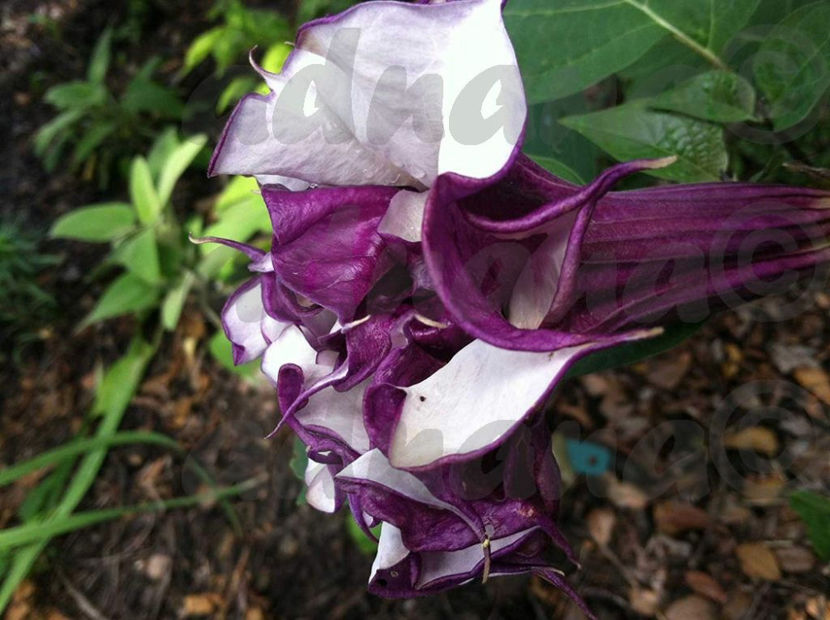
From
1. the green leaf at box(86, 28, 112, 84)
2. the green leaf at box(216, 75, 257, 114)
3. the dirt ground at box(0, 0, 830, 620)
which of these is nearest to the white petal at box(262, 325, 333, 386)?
the dirt ground at box(0, 0, 830, 620)

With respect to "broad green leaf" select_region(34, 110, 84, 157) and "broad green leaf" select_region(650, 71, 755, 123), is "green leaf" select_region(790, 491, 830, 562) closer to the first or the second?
"broad green leaf" select_region(650, 71, 755, 123)

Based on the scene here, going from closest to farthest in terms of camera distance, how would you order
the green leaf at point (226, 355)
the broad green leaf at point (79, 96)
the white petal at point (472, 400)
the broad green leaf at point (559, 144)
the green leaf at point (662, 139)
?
the white petal at point (472, 400), the green leaf at point (662, 139), the broad green leaf at point (559, 144), the green leaf at point (226, 355), the broad green leaf at point (79, 96)

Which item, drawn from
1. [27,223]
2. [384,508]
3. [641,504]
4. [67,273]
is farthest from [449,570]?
[27,223]

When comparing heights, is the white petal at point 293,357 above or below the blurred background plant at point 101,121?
above

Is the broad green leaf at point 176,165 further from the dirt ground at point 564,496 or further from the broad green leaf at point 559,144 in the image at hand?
the broad green leaf at point 559,144

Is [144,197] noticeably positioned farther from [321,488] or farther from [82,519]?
[321,488]

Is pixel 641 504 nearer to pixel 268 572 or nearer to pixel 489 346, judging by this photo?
pixel 268 572

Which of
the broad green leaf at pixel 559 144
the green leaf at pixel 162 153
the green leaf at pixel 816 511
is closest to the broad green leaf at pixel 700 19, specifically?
the broad green leaf at pixel 559 144
